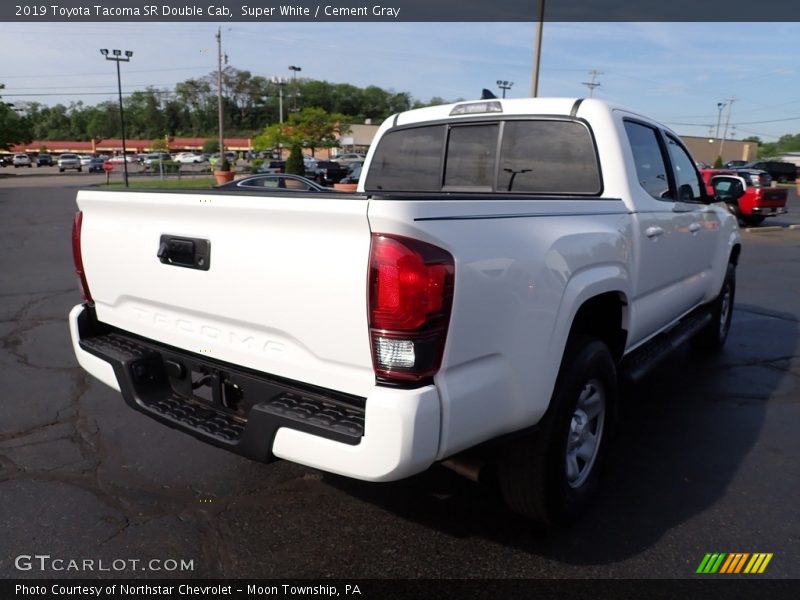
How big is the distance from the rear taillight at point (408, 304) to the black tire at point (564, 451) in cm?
81

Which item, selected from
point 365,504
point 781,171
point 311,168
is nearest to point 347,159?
point 311,168

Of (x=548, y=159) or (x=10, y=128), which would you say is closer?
(x=548, y=159)

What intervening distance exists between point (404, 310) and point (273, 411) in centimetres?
67

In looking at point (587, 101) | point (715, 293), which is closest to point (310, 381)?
point (587, 101)

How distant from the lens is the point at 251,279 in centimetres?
Answer: 237

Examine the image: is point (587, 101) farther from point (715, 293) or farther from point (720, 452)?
point (715, 293)

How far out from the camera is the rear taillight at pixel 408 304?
2.00 meters

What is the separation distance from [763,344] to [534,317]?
5001 millimetres

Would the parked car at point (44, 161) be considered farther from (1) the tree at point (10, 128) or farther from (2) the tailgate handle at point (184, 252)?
(2) the tailgate handle at point (184, 252)

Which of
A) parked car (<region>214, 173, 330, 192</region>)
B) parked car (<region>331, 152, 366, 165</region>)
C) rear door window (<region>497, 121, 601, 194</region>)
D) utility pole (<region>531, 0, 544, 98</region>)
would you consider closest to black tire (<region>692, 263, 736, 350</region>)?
rear door window (<region>497, 121, 601, 194</region>)

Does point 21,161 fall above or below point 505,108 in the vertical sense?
below

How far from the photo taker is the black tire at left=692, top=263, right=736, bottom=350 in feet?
18.4

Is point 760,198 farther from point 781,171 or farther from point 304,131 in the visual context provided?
point 781,171

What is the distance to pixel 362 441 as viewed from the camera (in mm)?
2072
